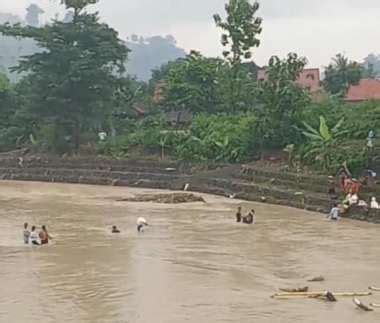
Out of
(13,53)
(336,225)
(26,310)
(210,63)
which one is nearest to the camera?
(26,310)

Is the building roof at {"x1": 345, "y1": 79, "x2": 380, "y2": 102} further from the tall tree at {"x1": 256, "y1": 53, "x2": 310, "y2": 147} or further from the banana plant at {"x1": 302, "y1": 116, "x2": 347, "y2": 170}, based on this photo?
the banana plant at {"x1": 302, "y1": 116, "x2": 347, "y2": 170}

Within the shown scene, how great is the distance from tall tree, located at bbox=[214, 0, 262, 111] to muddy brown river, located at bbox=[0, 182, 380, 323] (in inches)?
475

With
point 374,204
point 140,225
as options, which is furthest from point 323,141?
point 140,225

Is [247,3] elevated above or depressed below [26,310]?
above

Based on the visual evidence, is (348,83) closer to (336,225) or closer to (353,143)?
(353,143)

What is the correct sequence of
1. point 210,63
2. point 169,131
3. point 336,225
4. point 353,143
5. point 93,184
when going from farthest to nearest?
point 210,63 < point 169,131 < point 93,184 < point 353,143 < point 336,225

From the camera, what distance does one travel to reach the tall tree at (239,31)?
128 feet

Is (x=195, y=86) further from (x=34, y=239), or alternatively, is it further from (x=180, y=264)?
(x=180, y=264)

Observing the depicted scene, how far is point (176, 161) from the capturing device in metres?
37.8

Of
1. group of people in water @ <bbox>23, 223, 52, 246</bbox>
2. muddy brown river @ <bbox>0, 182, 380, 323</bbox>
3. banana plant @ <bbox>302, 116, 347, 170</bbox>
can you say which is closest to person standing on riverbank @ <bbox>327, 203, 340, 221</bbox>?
muddy brown river @ <bbox>0, 182, 380, 323</bbox>

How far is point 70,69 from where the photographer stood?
4119 cm

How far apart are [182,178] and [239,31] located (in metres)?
7.82

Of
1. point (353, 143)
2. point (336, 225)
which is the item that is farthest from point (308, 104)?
point (336, 225)

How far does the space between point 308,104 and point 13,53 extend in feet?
448
